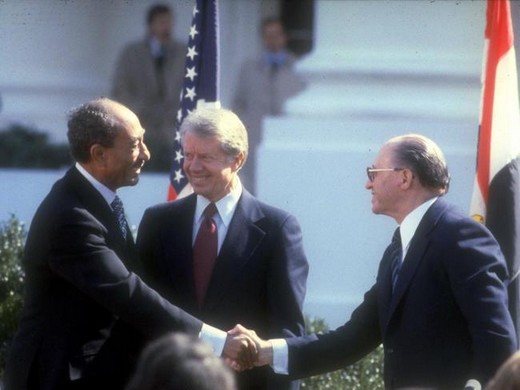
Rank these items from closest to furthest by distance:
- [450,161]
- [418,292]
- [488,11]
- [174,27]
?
[418,292], [488,11], [450,161], [174,27]

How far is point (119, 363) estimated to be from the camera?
18.1ft

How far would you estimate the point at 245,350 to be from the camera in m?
5.64

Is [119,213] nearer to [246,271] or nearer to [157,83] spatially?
[246,271]

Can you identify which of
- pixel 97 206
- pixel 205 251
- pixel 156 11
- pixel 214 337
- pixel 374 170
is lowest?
pixel 214 337

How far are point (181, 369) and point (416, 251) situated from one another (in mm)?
1985

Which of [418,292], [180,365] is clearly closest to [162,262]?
[418,292]

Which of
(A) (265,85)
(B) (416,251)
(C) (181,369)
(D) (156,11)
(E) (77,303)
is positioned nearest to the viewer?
(C) (181,369)

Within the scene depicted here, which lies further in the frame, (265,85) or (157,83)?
(157,83)

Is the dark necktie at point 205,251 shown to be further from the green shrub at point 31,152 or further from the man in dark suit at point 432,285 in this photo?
the green shrub at point 31,152

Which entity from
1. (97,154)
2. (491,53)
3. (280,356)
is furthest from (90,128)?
(491,53)

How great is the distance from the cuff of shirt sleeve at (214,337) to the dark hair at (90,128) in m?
0.79

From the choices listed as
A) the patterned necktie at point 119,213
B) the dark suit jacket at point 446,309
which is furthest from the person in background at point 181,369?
the patterned necktie at point 119,213

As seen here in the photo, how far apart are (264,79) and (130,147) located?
696 cm

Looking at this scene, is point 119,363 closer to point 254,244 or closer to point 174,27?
point 254,244
